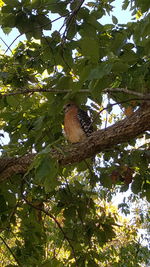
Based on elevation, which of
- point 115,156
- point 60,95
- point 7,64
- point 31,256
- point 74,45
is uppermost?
point 7,64

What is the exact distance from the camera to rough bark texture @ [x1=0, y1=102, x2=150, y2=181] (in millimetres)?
1835

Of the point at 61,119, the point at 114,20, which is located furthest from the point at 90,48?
the point at 114,20

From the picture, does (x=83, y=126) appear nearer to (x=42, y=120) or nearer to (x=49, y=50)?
(x=49, y=50)

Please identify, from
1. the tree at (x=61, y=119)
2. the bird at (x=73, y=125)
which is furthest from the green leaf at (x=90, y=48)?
the bird at (x=73, y=125)

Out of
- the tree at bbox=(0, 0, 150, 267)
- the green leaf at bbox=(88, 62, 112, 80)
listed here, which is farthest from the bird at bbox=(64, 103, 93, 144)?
the green leaf at bbox=(88, 62, 112, 80)

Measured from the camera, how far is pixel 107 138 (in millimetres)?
1984

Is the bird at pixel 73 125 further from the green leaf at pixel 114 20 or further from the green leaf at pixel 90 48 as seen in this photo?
the green leaf at pixel 90 48

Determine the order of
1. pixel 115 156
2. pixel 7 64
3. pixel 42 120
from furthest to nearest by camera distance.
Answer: pixel 7 64 < pixel 115 156 < pixel 42 120

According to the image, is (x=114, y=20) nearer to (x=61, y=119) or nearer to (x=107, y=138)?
(x=61, y=119)

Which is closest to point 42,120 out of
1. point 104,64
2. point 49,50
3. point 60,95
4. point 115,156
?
point 60,95

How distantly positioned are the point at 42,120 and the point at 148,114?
1.88ft

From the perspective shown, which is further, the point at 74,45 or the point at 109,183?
the point at 109,183

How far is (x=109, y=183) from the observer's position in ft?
8.73

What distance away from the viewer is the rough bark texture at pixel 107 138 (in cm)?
183
